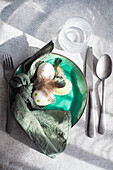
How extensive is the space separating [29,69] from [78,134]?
0.24 m

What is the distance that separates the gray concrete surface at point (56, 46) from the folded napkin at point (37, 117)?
79 mm

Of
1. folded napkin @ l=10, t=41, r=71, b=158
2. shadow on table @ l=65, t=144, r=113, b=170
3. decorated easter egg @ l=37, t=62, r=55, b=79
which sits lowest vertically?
shadow on table @ l=65, t=144, r=113, b=170

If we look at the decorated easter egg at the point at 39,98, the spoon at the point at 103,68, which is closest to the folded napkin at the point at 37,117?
the decorated easter egg at the point at 39,98

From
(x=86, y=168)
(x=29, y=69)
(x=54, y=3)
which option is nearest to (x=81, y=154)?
(x=86, y=168)

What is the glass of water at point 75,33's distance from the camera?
543 millimetres

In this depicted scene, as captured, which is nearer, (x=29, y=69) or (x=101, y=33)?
(x=29, y=69)

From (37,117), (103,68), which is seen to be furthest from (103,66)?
(37,117)

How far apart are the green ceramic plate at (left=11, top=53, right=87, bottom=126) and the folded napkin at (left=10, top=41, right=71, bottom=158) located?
0.12 ft

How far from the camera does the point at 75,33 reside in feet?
1.91

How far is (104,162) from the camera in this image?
22.7 inches

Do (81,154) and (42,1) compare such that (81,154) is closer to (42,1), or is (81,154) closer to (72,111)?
(72,111)

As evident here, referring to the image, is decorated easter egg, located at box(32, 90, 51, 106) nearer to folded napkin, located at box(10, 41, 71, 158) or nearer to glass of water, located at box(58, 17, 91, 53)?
folded napkin, located at box(10, 41, 71, 158)

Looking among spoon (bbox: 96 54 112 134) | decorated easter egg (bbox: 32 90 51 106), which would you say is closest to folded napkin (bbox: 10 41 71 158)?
decorated easter egg (bbox: 32 90 51 106)

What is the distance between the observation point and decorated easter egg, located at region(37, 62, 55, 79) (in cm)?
48
